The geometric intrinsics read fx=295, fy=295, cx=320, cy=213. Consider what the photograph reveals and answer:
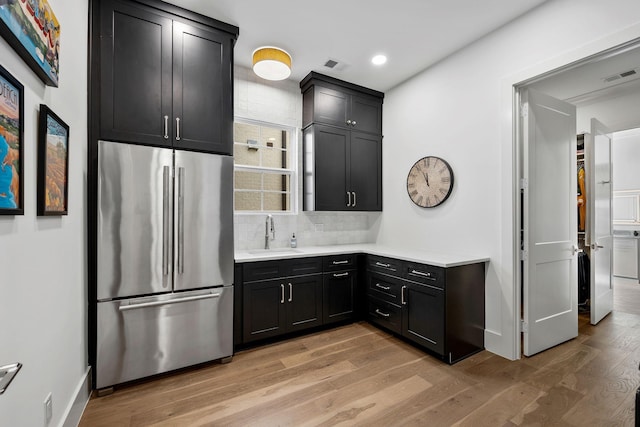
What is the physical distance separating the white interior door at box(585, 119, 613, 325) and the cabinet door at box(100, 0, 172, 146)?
440 cm

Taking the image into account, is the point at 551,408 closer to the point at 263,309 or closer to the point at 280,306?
the point at 280,306

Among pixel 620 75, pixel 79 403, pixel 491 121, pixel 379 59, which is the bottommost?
pixel 79 403

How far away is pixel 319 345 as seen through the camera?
2941mm

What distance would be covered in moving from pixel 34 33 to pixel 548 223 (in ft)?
12.5

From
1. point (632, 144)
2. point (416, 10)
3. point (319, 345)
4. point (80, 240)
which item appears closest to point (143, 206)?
point (80, 240)

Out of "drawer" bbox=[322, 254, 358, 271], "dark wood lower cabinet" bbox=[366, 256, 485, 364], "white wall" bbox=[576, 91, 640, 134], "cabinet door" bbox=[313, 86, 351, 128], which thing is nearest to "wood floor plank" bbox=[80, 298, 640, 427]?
"dark wood lower cabinet" bbox=[366, 256, 485, 364]

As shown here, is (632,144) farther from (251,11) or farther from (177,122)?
(177,122)

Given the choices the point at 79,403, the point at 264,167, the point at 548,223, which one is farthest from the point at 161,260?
the point at 548,223

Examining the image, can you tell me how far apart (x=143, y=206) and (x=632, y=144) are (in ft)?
27.4

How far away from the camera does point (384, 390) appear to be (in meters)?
2.19

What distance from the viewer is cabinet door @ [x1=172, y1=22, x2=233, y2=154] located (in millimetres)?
2479

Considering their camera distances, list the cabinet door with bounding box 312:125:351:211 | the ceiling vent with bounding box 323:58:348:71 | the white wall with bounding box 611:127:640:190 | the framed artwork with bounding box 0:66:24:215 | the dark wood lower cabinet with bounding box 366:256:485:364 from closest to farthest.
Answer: the framed artwork with bounding box 0:66:24:215 < the dark wood lower cabinet with bounding box 366:256:485:364 < the ceiling vent with bounding box 323:58:348:71 < the cabinet door with bounding box 312:125:351:211 < the white wall with bounding box 611:127:640:190

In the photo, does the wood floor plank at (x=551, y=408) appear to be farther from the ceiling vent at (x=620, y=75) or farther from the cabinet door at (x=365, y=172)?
the ceiling vent at (x=620, y=75)

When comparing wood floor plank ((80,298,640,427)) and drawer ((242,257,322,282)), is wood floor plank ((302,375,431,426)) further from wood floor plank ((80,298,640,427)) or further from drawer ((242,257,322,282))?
drawer ((242,257,322,282))
